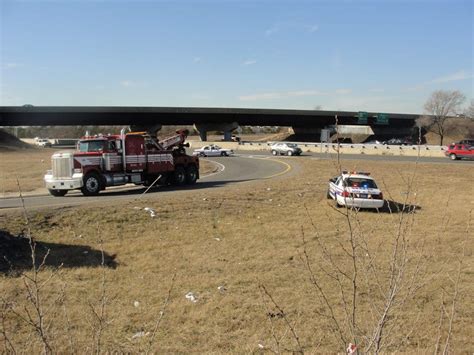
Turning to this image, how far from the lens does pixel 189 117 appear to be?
9569 cm

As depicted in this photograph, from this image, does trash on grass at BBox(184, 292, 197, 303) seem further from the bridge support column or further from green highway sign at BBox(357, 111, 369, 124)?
green highway sign at BBox(357, 111, 369, 124)

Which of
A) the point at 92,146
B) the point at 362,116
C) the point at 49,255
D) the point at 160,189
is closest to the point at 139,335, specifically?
the point at 49,255

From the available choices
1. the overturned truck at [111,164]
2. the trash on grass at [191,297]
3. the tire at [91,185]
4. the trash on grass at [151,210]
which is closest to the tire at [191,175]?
the overturned truck at [111,164]

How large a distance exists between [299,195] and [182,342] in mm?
15360

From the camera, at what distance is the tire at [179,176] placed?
82.5ft

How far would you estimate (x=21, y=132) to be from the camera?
592ft

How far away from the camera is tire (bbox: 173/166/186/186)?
25.1 metres

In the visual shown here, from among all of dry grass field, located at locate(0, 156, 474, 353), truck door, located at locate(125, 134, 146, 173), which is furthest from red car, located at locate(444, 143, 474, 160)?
truck door, located at locate(125, 134, 146, 173)

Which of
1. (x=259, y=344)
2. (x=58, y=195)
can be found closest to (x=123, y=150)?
(x=58, y=195)

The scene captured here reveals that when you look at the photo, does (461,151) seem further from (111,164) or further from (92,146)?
(92,146)

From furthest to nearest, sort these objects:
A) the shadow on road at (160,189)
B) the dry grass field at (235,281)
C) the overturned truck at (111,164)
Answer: the shadow on road at (160,189), the overturned truck at (111,164), the dry grass field at (235,281)

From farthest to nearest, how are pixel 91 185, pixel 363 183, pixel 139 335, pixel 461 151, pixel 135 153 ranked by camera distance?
1. pixel 461 151
2. pixel 135 153
3. pixel 91 185
4. pixel 363 183
5. pixel 139 335

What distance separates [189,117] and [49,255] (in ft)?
280

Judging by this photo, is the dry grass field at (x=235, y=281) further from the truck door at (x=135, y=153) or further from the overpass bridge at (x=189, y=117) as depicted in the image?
the overpass bridge at (x=189, y=117)
